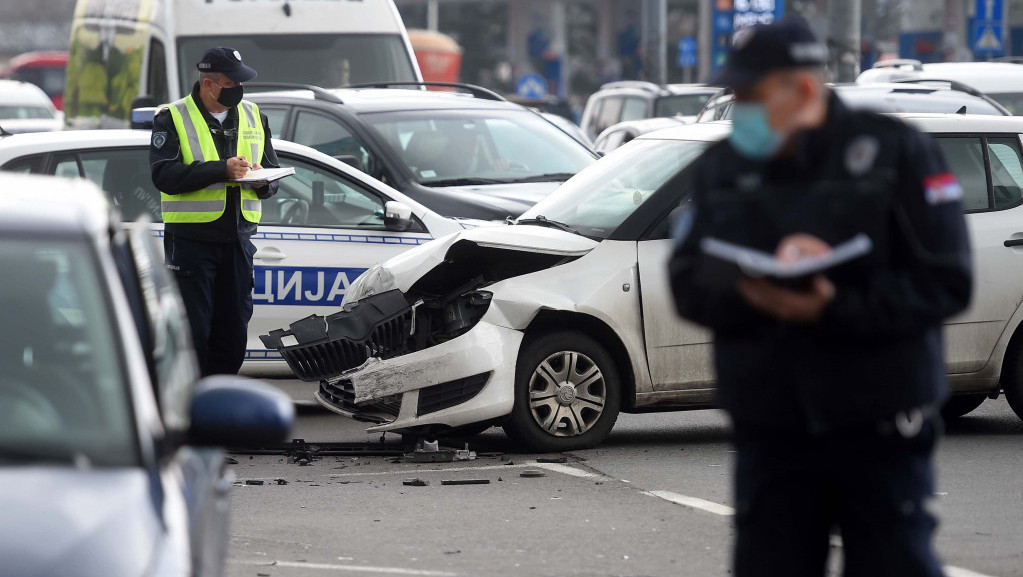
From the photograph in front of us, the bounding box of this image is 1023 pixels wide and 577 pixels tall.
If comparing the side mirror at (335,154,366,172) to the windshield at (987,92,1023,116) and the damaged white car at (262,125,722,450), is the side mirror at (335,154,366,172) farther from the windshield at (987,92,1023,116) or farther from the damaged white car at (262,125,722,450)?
the windshield at (987,92,1023,116)

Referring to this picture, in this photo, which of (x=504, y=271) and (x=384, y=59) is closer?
(x=504, y=271)

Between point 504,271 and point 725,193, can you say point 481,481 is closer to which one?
point 504,271

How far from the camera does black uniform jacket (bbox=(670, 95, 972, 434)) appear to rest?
3.31 m

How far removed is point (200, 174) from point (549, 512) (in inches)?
99.4

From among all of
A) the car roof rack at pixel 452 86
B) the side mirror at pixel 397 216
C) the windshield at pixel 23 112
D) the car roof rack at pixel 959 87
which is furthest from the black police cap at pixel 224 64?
the windshield at pixel 23 112

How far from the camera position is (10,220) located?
Answer: 376cm

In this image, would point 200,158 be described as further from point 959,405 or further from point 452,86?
point 452,86

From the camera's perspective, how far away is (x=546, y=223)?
9.00 metres

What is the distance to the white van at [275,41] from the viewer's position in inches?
611

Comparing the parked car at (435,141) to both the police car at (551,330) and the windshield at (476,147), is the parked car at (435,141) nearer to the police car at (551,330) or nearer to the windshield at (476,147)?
the windshield at (476,147)

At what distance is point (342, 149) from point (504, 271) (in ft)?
11.7

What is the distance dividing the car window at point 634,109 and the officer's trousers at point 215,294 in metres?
15.6

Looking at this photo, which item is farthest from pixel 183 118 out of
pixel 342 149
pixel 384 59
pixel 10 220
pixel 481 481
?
pixel 384 59

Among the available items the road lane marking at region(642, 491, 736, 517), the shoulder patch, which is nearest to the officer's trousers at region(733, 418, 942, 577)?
the shoulder patch
